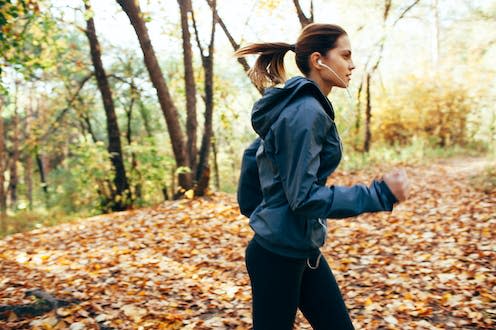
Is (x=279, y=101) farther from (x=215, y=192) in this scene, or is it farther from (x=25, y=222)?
(x=25, y=222)

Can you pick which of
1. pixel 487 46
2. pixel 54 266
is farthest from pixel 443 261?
pixel 487 46

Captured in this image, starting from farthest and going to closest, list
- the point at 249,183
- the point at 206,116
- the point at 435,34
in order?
the point at 435,34 < the point at 206,116 < the point at 249,183

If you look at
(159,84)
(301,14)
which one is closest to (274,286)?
(159,84)

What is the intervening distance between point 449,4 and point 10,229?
698 inches

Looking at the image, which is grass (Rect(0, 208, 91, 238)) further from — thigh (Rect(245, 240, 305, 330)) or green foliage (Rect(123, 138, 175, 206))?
thigh (Rect(245, 240, 305, 330))

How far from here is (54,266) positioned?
5.18 meters

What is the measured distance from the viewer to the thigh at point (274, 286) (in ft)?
6.17

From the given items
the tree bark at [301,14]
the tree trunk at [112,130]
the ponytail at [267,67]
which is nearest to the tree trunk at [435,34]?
the tree bark at [301,14]

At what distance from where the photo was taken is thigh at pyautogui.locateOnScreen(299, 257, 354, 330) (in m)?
2.05

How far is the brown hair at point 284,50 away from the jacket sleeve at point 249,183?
13.4 inches

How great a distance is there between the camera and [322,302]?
2.06 metres

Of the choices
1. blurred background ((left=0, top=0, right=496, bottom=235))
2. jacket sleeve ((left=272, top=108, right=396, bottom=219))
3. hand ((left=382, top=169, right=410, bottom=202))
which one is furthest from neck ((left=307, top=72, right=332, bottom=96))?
blurred background ((left=0, top=0, right=496, bottom=235))

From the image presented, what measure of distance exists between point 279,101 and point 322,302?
0.97m

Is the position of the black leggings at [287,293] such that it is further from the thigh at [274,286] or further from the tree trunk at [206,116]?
the tree trunk at [206,116]
